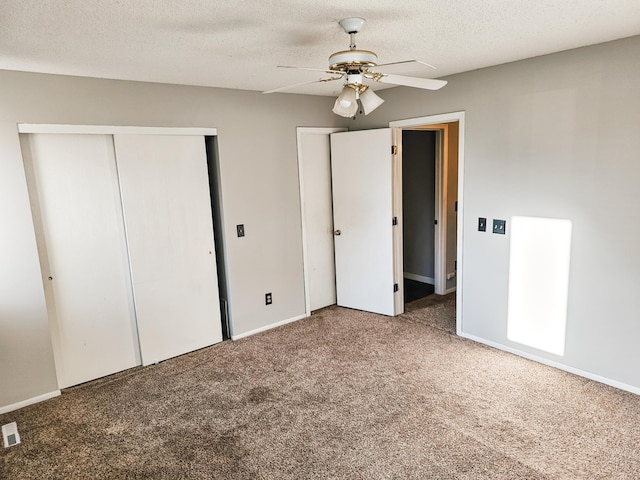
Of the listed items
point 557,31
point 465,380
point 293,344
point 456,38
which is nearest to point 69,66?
point 456,38

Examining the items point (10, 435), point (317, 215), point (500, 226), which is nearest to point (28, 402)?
point (10, 435)

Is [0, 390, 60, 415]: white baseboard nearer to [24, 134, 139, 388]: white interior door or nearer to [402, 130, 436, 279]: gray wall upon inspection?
[24, 134, 139, 388]: white interior door

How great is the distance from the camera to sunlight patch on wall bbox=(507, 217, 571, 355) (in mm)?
3227

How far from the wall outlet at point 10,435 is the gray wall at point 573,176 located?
3585mm

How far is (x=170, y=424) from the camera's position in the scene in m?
2.83

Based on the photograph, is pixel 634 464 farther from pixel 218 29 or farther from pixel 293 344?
pixel 218 29

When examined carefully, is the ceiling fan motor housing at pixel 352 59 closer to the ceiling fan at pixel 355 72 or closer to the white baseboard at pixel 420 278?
the ceiling fan at pixel 355 72

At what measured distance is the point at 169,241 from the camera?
372 cm

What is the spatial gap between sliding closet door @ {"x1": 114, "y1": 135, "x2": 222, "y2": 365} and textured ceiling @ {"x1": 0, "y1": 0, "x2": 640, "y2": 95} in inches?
25.4

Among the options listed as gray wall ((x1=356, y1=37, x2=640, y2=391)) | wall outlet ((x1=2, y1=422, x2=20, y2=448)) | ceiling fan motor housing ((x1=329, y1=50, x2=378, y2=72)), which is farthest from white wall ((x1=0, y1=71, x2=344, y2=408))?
ceiling fan motor housing ((x1=329, y1=50, x2=378, y2=72))

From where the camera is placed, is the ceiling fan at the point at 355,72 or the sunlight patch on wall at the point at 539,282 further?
the sunlight patch on wall at the point at 539,282

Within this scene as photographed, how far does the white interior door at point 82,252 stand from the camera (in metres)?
3.14

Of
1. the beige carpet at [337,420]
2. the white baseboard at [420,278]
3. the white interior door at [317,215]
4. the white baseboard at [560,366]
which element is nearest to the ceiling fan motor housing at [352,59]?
the beige carpet at [337,420]

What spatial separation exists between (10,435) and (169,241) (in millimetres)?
1702
